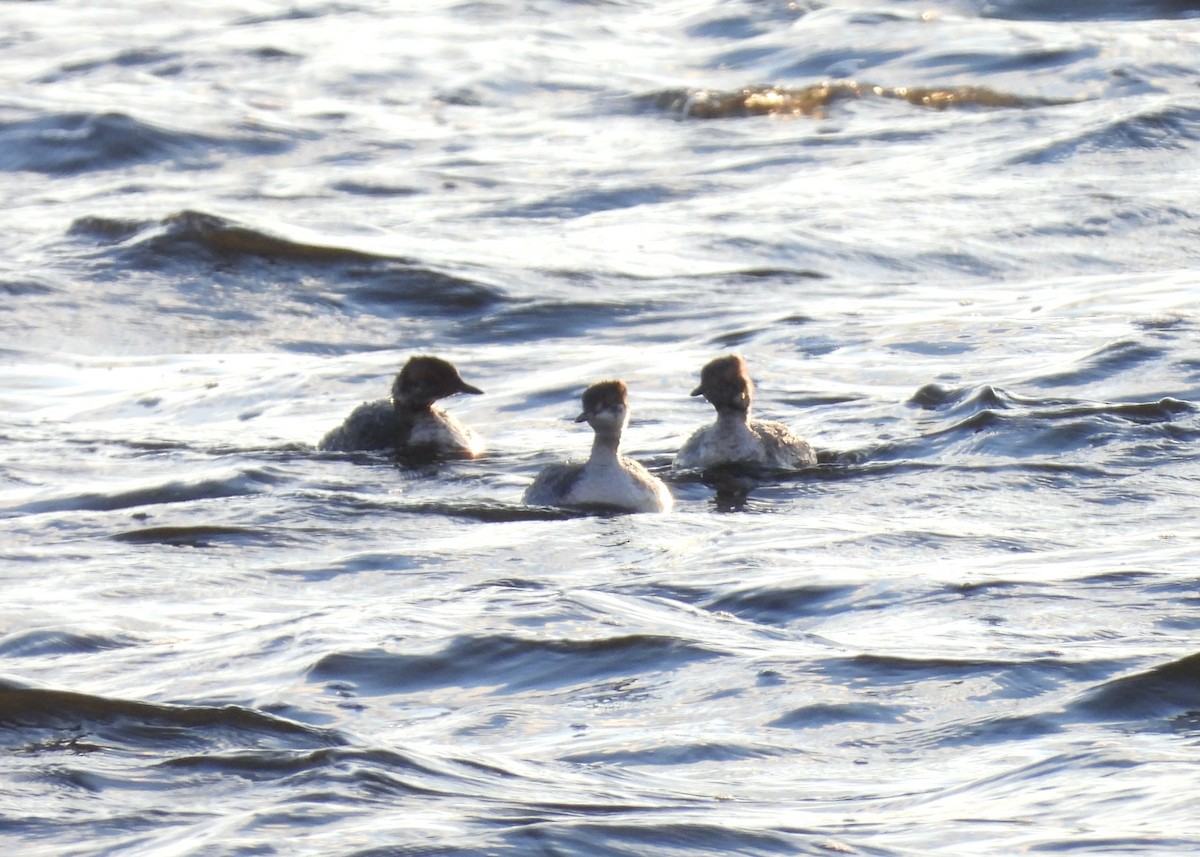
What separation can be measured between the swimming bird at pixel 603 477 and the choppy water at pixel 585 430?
0.15 m

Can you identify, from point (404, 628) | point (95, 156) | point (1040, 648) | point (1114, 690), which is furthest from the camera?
point (95, 156)

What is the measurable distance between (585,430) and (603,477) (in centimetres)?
211

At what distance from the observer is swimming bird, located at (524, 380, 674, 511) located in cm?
1118

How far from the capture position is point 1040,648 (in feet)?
26.5

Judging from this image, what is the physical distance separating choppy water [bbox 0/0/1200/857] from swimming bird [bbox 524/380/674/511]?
0.15m

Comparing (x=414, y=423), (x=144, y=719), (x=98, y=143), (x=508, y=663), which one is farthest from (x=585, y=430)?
(x=98, y=143)

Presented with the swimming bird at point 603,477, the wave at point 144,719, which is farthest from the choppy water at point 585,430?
the swimming bird at point 603,477

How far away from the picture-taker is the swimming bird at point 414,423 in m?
12.8

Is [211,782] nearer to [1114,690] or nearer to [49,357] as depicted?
[1114,690]

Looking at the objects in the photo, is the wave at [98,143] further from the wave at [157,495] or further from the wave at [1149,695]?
the wave at [1149,695]

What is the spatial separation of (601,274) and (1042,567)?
26.4 ft

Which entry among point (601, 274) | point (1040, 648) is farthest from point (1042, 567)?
point (601, 274)

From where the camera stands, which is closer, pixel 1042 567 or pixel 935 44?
pixel 1042 567

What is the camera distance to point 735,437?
12094 millimetres
